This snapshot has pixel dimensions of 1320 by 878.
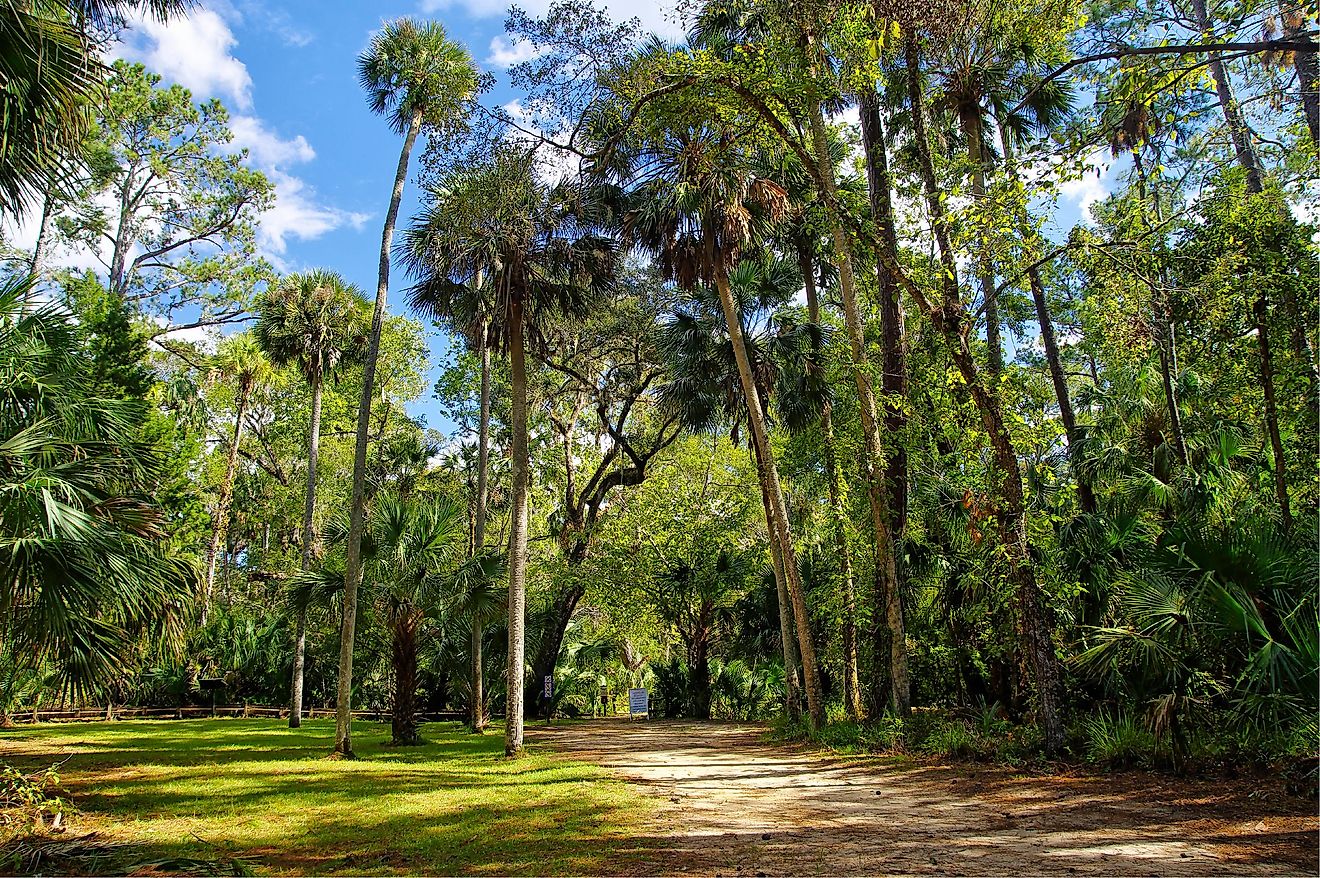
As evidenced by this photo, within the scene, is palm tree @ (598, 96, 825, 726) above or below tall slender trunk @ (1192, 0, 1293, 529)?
above

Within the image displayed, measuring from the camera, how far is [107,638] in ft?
24.7

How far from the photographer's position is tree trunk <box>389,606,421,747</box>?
14.5 meters

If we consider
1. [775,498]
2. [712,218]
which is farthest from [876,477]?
[712,218]

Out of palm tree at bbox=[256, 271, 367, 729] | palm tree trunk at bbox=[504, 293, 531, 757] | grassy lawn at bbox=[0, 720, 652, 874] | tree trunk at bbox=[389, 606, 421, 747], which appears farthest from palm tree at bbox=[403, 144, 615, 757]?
palm tree at bbox=[256, 271, 367, 729]

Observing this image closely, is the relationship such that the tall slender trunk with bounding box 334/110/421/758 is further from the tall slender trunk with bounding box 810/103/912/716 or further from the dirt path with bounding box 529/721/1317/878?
the tall slender trunk with bounding box 810/103/912/716

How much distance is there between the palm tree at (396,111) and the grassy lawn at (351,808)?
222 centimetres

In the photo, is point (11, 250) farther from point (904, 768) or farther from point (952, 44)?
point (904, 768)

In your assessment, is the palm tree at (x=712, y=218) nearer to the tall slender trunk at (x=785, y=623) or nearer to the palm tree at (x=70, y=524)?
the tall slender trunk at (x=785, y=623)

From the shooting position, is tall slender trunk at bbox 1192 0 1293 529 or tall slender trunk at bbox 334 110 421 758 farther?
tall slender trunk at bbox 334 110 421 758

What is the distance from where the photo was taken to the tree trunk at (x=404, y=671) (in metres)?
14.5

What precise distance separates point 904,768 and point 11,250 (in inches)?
935

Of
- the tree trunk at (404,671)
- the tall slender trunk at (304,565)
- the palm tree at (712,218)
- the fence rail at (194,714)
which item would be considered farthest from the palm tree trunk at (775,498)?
the fence rail at (194,714)

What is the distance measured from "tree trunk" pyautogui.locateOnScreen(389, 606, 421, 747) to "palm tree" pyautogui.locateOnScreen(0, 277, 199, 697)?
5.87 meters

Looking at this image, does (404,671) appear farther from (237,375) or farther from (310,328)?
(237,375)
